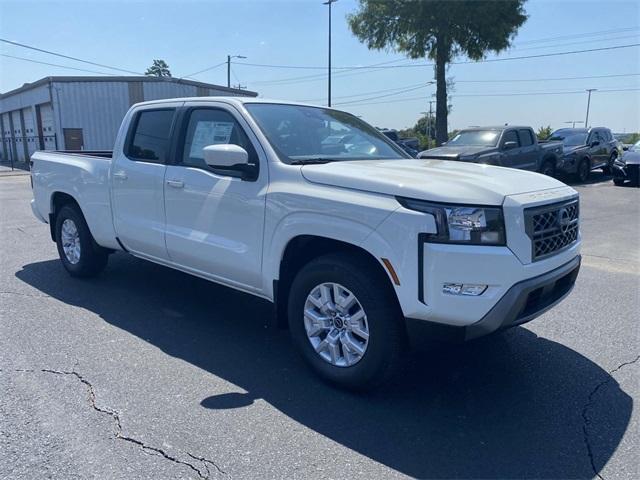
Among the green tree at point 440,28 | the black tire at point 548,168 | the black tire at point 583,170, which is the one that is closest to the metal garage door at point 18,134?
the green tree at point 440,28

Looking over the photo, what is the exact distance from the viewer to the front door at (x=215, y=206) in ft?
13.0

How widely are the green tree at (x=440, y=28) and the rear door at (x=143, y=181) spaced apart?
2063cm

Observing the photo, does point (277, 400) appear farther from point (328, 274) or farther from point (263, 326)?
point (263, 326)

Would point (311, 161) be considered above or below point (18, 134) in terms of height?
below

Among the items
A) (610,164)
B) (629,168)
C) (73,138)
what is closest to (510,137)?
(629,168)

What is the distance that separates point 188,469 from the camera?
276cm

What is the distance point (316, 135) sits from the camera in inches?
173

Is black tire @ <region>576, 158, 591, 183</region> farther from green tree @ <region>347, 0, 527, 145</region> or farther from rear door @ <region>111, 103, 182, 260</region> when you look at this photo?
rear door @ <region>111, 103, 182, 260</region>

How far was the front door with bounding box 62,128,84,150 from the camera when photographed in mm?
27922

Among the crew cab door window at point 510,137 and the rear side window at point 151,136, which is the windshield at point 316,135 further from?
the crew cab door window at point 510,137

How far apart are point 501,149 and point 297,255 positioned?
1107 cm

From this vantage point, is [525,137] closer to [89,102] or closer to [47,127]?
[89,102]

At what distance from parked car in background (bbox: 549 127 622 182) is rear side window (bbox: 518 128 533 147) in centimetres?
224

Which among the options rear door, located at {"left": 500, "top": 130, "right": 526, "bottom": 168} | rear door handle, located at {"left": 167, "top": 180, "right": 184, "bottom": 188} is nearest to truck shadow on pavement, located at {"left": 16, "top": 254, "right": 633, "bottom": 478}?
rear door handle, located at {"left": 167, "top": 180, "right": 184, "bottom": 188}
